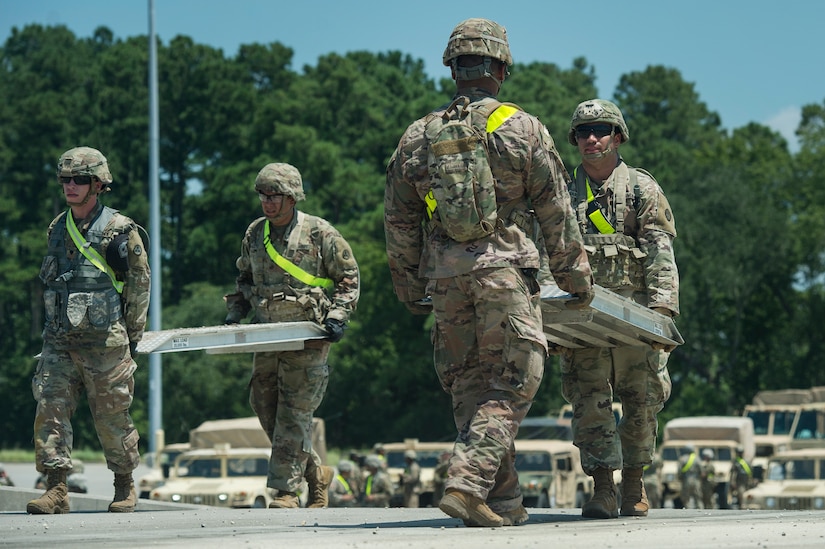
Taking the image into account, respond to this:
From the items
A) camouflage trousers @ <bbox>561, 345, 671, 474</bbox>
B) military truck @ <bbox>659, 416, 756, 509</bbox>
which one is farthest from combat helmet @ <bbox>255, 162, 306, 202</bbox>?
military truck @ <bbox>659, 416, 756, 509</bbox>

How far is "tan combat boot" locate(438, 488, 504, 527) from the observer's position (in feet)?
25.8

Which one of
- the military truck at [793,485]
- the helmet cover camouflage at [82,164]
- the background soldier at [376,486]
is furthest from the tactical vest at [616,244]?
the background soldier at [376,486]

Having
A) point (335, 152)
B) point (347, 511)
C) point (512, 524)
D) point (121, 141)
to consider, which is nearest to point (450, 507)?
point (512, 524)

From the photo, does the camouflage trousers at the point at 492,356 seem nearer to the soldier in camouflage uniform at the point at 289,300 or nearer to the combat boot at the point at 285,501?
the soldier in camouflage uniform at the point at 289,300

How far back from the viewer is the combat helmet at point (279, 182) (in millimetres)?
12273

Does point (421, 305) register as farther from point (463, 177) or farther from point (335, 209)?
point (335, 209)

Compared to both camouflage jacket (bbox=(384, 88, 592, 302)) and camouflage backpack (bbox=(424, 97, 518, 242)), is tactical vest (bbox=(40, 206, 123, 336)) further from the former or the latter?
camouflage backpack (bbox=(424, 97, 518, 242))

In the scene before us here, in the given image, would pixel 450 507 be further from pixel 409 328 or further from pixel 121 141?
pixel 121 141

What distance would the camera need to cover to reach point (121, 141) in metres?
72.4

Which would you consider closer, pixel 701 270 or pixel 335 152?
pixel 701 270

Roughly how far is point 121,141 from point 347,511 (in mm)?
63243

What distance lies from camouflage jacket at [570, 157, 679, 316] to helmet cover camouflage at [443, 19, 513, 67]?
1848 millimetres

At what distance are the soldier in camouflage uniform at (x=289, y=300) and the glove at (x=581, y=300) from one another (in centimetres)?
365

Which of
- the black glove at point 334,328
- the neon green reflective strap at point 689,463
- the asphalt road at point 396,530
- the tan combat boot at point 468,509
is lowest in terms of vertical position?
the asphalt road at point 396,530
